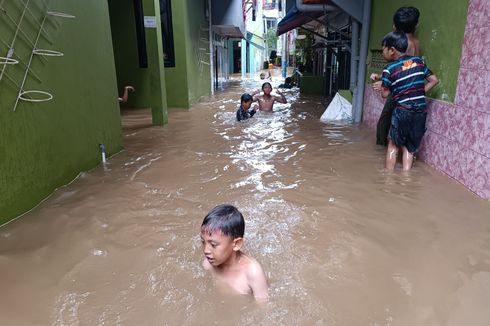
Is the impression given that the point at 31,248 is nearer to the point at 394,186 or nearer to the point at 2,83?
the point at 2,83

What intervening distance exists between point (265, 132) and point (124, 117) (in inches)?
160

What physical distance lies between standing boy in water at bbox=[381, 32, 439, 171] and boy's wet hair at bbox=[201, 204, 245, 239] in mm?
3327

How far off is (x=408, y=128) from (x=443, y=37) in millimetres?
1257

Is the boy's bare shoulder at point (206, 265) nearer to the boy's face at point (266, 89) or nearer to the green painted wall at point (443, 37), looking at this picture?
the green painted wall at point (443, 37)

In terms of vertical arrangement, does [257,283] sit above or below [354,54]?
below

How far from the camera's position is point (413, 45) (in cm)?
523

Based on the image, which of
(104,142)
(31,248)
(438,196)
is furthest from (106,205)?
(438,196)

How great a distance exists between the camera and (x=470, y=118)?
14.0ft

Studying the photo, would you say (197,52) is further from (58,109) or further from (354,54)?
(58,109)

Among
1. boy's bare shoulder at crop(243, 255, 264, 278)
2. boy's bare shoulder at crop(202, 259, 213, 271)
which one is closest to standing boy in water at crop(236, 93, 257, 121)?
boy's bare shoulder at crop(202, 259, 213, 271)

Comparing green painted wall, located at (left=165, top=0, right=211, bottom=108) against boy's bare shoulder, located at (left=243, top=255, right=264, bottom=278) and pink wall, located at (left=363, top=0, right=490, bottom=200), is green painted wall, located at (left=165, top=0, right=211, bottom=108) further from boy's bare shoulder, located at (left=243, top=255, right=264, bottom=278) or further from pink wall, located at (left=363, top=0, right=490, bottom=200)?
boy's bare shoulder, located at (left=243, top=255, right=264, bottom=278)

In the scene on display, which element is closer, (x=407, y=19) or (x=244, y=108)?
(x=407, y=19)

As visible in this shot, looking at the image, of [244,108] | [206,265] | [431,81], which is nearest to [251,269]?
[206,265]

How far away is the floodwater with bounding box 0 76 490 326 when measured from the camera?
7.79 feet
